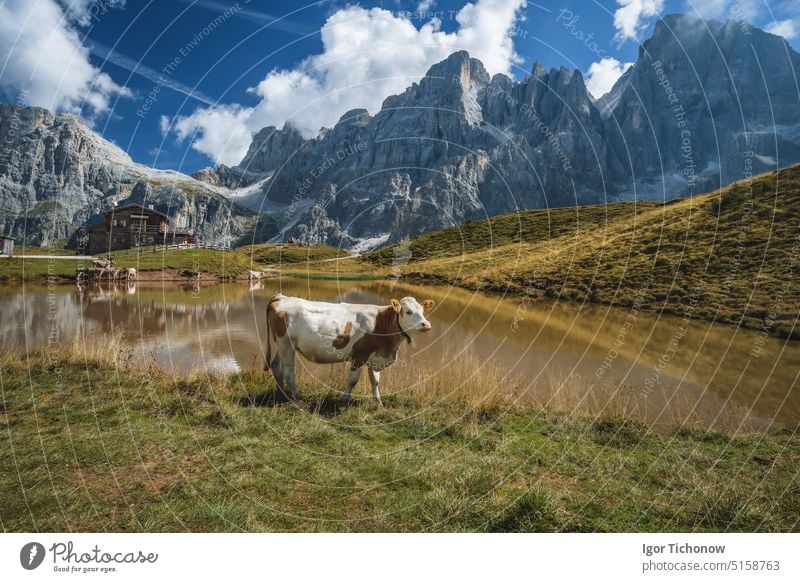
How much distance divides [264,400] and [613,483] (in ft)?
19.0

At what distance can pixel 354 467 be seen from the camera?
4996mm

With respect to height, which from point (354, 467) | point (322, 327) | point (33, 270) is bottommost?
point (354, 467)

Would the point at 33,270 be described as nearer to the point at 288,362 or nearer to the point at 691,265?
the point at 288,362

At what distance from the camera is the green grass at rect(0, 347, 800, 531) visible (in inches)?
155

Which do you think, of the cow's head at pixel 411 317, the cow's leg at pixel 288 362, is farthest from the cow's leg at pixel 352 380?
the cow's head at pixel 411 317

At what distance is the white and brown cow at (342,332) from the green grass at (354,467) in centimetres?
73

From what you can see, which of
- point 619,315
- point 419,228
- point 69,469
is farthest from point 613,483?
point 419,228
